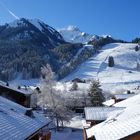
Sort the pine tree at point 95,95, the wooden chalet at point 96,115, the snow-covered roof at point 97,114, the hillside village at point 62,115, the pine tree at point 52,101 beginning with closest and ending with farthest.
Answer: the hillside village at point 62,115 < the wooden chalet at point 96,115 < the snow-covered roof at point 97,114 < the pine tree at point 52,101 < the pine tree at point 95,95

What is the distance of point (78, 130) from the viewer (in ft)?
258

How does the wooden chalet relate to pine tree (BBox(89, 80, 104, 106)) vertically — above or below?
below

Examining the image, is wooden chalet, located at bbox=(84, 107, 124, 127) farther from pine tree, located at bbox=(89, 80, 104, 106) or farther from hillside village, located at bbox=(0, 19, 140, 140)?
pine tree, located at bbox=(89, 80, 104, 106)

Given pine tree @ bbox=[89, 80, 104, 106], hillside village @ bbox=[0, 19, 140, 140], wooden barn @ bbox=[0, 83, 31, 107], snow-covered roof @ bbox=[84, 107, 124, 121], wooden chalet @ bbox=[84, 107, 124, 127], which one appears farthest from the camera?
pine tree @ bbox=[89, 80, 104, 106]

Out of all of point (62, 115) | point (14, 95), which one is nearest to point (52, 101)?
point (62, 115)

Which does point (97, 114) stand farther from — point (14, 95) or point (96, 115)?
point (14, 95)

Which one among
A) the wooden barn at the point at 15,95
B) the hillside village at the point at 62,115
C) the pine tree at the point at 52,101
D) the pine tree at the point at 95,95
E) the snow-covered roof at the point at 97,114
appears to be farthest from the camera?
the pine tree at the point at 95,95

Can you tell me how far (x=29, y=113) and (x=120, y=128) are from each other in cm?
1225

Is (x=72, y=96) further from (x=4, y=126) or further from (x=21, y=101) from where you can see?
(x=4, y=126)

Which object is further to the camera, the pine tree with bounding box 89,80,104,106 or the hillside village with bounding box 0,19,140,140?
the pine tree with bounding box 89,80,104,106

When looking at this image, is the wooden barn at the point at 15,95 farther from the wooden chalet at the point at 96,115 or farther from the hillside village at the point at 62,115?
the wooden chalet at the point at 96,115

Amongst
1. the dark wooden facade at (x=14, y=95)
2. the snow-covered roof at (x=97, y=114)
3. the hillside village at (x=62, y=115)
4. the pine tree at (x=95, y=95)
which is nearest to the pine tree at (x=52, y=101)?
the hillside village at (x=62, y=115)

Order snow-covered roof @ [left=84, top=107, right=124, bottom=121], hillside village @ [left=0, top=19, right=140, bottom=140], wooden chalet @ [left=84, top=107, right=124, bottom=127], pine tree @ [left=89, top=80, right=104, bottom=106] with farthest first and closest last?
pine tree @ [left=89, top=80, right=104, bottom=106], snow-covered roof @ [left=84, top=107, right=124, bottom=121], wooden chalet @ [left=84, top=107, right=124, bottom=127], hillside village @ [left=0, top=19, right=140, bottom=140]

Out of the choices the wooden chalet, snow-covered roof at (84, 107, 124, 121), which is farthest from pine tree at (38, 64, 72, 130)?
the wooden chalet
